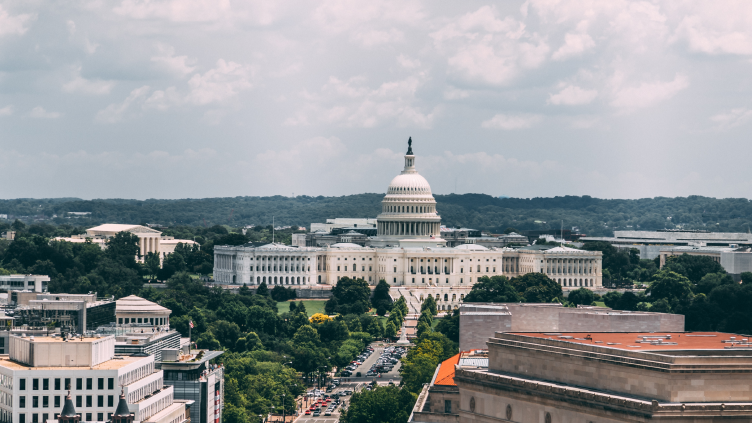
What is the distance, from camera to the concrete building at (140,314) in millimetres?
145875

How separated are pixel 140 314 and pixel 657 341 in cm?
9378

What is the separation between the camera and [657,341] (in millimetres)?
59781

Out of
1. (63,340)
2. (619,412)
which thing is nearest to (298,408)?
(63,340)

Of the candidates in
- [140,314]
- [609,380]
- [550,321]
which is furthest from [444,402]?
[140,314]

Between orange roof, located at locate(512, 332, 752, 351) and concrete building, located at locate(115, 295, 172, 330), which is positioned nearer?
orange roof, located at locate(512, 332, 752, 351)

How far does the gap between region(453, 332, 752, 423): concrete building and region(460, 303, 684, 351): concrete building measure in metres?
32.9

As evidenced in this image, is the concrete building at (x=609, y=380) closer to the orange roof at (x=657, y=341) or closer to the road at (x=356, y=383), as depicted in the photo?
the orange roof at (x=657, y=341)

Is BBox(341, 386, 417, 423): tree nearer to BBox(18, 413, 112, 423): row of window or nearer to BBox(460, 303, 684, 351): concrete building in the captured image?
BBox(460, 303, 684, 351): concrete building

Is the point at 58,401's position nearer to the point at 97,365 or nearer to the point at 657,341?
the point at 97,365

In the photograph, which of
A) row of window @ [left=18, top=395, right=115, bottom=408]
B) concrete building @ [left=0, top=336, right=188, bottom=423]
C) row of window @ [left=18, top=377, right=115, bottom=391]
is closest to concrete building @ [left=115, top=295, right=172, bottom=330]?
concrete building @ [left=0, top=336, right=188, bottom=423]

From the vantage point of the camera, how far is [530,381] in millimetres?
59844

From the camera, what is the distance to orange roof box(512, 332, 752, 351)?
187 feet

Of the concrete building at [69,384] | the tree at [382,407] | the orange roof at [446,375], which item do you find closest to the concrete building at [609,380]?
the orange roof at [446,375]

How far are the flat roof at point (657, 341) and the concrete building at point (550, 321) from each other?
3056 centimetres
